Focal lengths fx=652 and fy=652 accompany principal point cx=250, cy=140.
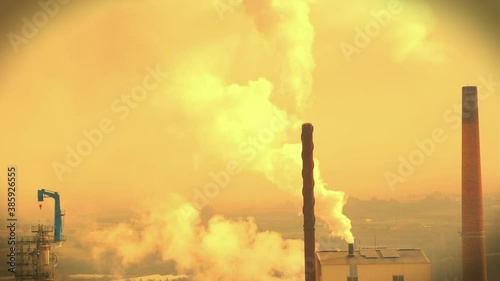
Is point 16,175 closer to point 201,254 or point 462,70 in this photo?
point 201,254

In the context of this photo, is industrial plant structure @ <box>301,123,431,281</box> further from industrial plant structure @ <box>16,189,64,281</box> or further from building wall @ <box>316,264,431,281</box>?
industrial plant structure @ <box>16,189,64,281</box>

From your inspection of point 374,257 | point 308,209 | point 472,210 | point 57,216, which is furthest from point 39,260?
point 472,210

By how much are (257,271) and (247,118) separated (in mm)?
8059

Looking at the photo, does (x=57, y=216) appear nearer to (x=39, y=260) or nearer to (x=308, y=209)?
(x=39, y=260)

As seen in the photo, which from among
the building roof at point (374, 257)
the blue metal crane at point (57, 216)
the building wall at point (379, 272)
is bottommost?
the building wall at point (379, 272)

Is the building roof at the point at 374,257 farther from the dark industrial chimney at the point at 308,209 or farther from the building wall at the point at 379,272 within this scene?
the dark industrial chimney at the point at 308,209

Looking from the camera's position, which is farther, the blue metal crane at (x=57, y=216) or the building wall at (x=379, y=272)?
the blue metal crane at (x=57, y=216)

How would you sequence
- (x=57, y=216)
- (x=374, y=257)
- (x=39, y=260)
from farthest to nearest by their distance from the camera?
(x=57, y=216)
(x=39, y=260)
(x=374, y=257)

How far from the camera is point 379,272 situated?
2811 centimetres

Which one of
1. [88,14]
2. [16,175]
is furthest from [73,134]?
[88,14]

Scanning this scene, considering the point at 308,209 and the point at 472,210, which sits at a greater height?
the point at 308,209

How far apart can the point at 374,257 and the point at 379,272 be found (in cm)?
72

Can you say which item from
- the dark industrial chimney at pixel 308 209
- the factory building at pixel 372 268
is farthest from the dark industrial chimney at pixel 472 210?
the dark industrial chimney at pixel 308 209

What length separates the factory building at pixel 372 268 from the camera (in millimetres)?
27953
